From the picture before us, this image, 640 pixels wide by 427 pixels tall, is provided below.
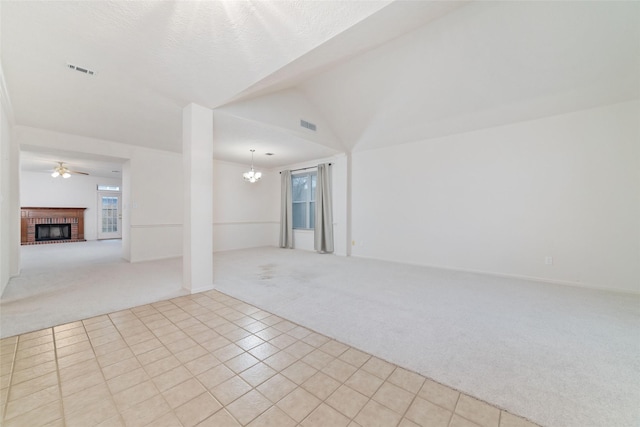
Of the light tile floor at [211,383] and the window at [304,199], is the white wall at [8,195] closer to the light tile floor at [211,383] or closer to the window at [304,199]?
the light tile floor at [211,383]

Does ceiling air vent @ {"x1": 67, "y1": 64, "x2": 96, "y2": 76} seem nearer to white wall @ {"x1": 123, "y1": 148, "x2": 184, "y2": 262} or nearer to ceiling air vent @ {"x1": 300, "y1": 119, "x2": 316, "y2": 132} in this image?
ceiling air vent @ {"x1": 300, "y1": 119, "x2": 316, "y2": 132}

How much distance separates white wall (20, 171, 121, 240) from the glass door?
0.14 m

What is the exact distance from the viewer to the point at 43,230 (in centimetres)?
822

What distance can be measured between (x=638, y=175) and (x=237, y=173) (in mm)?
7746

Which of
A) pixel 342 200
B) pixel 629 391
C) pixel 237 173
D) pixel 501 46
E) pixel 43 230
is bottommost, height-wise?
pixel 629 391

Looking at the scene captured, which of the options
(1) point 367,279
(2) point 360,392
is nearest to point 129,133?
(1) point 367,279

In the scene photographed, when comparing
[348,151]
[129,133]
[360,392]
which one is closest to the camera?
[360,392]

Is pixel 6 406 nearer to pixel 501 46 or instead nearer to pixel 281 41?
pixel 281 41

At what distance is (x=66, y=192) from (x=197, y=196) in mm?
8997

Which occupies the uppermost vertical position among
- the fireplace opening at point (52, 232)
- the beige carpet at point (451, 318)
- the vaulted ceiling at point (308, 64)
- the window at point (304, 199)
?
the vaulted ceiling at point (308, 64)

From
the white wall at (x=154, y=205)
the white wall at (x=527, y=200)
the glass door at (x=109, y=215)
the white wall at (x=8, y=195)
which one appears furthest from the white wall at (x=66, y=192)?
the white wall at (x=527, y=200)

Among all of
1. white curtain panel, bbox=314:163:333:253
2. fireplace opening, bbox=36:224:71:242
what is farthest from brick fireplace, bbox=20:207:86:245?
white curtain panel, bbox=314:163:333:253

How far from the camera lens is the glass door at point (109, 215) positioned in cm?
916

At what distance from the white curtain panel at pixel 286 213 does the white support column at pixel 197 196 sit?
3.89 meters
